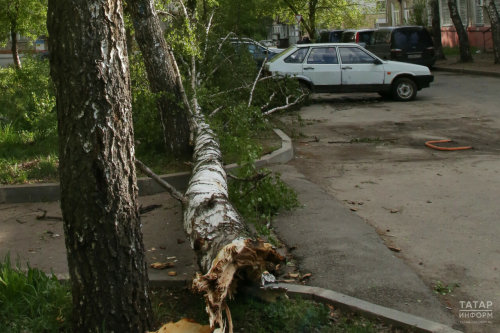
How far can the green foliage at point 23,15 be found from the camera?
17.3 meters

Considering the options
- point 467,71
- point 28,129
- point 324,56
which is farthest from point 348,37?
point 28,129

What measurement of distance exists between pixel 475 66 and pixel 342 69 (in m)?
11.1

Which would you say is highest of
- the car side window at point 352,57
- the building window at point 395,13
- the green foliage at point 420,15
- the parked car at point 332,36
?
the building window at point 395,13

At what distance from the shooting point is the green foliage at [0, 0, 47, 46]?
17266mm

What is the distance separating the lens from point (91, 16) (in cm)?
304

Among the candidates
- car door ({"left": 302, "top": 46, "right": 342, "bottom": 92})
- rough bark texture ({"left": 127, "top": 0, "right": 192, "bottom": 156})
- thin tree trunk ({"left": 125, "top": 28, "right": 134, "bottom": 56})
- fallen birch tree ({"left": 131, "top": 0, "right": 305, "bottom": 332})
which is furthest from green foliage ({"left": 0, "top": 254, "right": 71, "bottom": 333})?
car door ({"left": 302, "top": 46, "right": 342, "bottom": 92})

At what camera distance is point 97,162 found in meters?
3.12

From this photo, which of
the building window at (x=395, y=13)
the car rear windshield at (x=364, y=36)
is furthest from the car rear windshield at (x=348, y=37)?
the building window at (x=395, y=13)

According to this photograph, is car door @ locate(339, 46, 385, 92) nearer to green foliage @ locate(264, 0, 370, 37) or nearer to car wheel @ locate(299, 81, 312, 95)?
car wheel @ locate(299, 81, 312, 95)

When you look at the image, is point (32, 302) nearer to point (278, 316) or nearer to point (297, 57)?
point (278, 316)

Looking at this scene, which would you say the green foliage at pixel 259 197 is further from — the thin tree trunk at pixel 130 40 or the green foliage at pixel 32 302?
the thin tree trunk at pixel 130 40

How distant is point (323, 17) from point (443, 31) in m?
8.36

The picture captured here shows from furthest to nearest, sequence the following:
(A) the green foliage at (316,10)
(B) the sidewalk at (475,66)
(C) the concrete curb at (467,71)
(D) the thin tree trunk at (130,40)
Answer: (A) the green foliage at (316,10) < (B) the sidewalk at (475,66) < (C) the concrete curb at (467,71) < (D) the thin tree trunk at (130,40)

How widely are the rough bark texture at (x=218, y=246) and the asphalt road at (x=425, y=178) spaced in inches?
49.5
